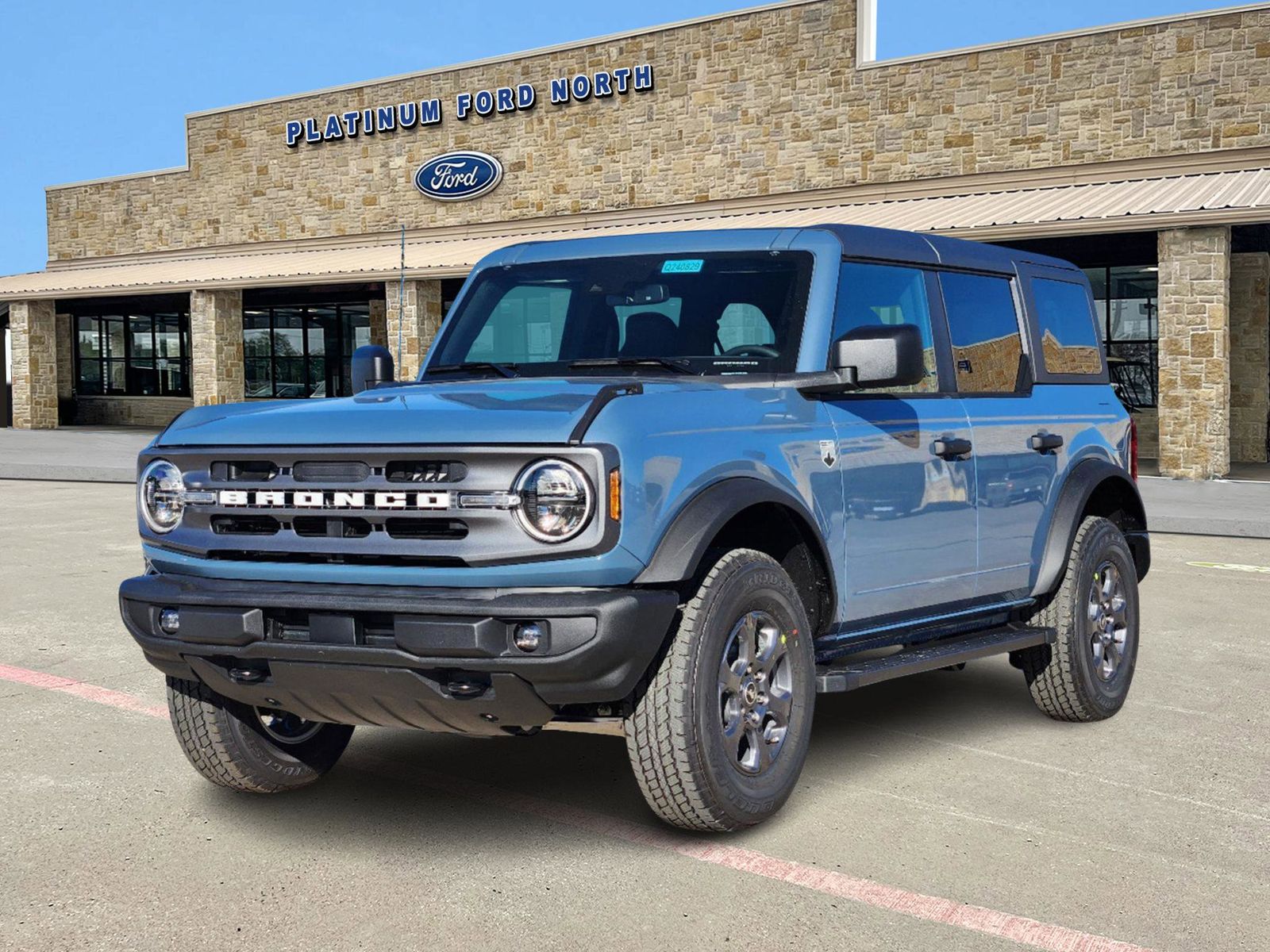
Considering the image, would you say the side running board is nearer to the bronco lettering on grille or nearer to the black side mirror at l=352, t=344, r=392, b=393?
the bronco lettering on grille

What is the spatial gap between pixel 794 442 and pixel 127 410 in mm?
38069

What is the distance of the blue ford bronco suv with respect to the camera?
14.0 feet

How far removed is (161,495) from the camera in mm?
4879

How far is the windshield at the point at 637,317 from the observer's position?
546cm

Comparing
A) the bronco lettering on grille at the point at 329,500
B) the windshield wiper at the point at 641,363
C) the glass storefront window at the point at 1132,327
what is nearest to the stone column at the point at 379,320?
the glass storefront window at the point at 1132,327

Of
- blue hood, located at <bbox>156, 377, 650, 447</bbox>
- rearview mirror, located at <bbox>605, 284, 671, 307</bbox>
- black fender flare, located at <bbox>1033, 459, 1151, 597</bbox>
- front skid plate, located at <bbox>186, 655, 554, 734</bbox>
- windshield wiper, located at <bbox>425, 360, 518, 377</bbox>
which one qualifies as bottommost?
front skid plate, located at <bbox>186, 655, 554, 734</bbox>

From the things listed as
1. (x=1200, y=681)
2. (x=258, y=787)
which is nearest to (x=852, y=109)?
(x=1200, y=681)

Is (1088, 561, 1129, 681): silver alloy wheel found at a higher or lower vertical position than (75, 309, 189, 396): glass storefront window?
lower

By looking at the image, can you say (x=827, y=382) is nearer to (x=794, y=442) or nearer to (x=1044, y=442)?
(x=794, y=442)

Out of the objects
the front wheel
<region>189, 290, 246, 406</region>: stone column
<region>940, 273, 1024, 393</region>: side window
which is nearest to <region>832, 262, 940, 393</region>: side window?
<region>940, 273, 1024, 393</region>: side window

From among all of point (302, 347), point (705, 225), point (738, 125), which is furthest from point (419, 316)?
point (302, 347)

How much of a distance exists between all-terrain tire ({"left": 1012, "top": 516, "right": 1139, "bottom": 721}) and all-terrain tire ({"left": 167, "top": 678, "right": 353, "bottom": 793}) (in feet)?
10.3

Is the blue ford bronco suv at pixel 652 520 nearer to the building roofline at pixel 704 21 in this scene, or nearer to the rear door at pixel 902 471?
the rear door at pixel 902 471

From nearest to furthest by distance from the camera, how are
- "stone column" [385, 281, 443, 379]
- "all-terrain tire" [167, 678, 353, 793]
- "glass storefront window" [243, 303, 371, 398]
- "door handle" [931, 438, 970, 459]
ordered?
"all-terrain tire" [167, 678, 353, 793] → "door handle" [931, 438, 970, 459] → "stone column" [385, 281, 443, 379] → "glass storefront window" [243, 303, 371, 398]
